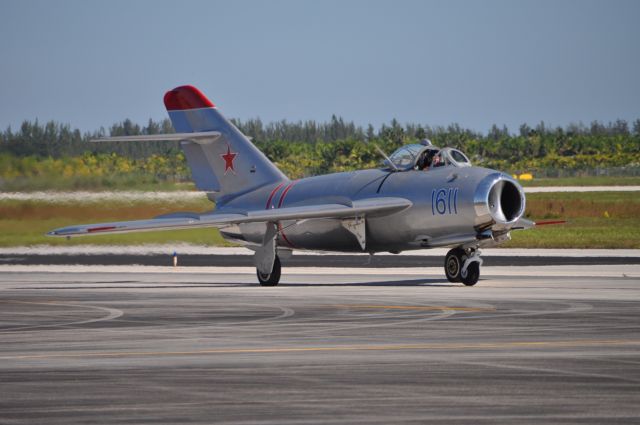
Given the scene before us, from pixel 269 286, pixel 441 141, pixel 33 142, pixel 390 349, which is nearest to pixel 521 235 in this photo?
pixel 33 142

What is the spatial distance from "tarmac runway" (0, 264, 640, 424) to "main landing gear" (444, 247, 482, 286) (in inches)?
31.2

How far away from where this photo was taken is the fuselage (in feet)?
86.7

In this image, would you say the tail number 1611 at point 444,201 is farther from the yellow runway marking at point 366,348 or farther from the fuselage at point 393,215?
the yellow runway marking at point 366,348

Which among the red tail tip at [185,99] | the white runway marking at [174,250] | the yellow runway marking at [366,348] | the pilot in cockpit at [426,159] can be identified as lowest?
the white runway marking at [174,250]

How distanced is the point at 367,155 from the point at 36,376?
171458mm

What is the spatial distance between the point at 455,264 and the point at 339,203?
3305 mm

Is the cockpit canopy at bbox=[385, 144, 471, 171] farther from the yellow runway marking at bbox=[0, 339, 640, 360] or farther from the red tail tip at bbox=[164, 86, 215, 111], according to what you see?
the yellow runway marking at bbox=[0, 339, 640, 360]

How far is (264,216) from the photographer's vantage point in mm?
28047

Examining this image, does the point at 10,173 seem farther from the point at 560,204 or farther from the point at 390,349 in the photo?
the point at 560,204

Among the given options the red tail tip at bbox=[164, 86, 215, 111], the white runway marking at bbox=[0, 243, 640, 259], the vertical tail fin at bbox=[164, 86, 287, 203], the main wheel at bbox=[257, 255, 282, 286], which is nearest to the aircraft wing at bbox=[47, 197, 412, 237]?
the main wheel at bbox=[257, 255, 282, 286]

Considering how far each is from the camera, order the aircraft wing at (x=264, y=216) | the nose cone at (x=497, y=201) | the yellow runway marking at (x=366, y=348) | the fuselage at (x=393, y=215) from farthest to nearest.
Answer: the aircraft wing at (x=264, y=216), the fuselage at (x=393, y=215), the nose cone at (x=497, y=201), the yellow runway marking at (x=366, y=348)

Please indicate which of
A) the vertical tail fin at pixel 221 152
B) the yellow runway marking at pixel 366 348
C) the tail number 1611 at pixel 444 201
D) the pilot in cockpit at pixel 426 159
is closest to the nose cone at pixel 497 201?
the tail number 1611 at pixel 444 201

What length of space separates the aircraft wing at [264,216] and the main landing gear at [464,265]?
1676 millimetres

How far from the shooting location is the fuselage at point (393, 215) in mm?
26422
